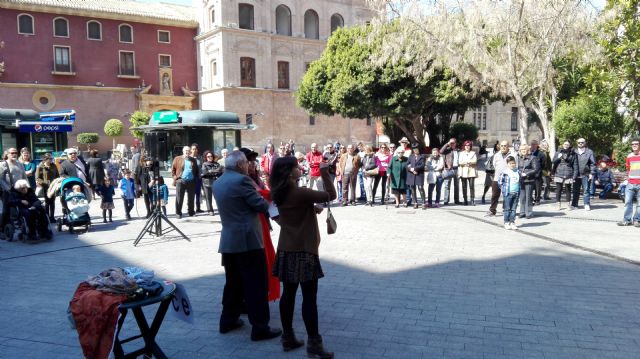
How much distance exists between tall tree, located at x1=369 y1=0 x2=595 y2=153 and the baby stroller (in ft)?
29.9

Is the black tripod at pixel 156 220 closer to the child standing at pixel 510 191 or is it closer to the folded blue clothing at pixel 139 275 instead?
the folded blue clothing at pixel 139 275

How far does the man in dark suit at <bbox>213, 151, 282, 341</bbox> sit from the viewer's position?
4.70m

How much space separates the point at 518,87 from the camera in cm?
1391

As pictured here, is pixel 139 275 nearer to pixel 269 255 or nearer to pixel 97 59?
pixel 269 255

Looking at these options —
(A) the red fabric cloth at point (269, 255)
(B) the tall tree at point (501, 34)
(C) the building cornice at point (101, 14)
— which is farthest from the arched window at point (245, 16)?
(A) the red fabric cloth at point (269, 255)

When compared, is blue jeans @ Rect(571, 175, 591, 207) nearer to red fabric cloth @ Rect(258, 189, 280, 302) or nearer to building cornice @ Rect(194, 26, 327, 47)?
red fabric cloth @ Rect(258, 189, 280, 302)

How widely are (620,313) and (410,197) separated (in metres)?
8.55

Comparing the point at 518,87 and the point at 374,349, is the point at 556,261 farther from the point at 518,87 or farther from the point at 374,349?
the point at 518,87

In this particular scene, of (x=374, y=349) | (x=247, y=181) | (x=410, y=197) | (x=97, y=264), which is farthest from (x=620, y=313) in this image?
(x=410, y=197)

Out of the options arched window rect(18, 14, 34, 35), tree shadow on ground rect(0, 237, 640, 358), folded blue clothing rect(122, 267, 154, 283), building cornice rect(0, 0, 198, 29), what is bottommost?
tree shadow on ground rect(0, 237, 640, 358)

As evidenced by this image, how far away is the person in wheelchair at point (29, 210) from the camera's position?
981cm

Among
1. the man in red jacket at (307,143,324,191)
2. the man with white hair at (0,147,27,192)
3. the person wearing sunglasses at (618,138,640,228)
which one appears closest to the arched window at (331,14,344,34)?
the man in red jacket at (307,143,324,191)

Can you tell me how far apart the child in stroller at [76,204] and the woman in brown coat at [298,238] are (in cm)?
772

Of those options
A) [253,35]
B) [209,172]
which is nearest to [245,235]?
[209,172]
